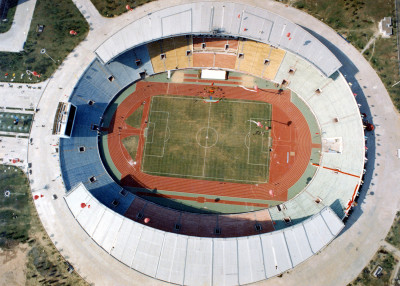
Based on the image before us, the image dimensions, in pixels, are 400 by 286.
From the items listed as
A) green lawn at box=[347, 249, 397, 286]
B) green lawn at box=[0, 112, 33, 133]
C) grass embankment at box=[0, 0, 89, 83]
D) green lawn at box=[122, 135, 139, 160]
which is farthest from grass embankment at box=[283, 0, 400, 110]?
green lawn at box=[0, 112, 33, 133]

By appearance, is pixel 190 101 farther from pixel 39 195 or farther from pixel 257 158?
pixel 39 195

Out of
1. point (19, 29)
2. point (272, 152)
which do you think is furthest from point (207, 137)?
point (19, 29)

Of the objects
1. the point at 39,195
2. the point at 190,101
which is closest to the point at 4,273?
the point at 39,195

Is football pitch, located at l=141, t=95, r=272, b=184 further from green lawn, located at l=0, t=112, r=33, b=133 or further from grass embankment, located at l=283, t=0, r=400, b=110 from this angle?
green lawn, located at l=0, t=112, r=33, b=133

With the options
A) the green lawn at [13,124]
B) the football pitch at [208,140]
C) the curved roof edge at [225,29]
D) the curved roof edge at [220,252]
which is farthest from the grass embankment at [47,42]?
the curved roof edge at [220,252]

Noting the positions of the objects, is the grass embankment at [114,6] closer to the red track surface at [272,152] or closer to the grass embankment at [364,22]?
the red track surface at [272,152]

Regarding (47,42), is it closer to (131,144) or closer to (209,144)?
(131,144)
